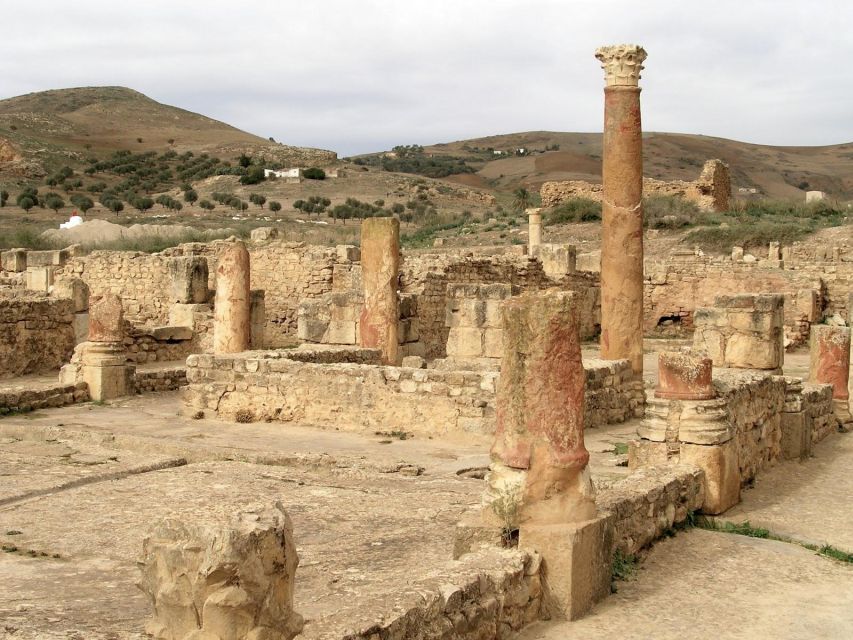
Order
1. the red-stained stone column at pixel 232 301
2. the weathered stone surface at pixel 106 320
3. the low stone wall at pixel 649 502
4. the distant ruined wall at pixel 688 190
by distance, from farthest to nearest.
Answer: the distant ruined wall at pixel 688 190 < the red-stained stone column at pixel 232 301 < the weathered stone surface at pixel 106 320 < the low stone wall at pixel 649 502

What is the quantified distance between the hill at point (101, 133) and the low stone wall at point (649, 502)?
170 feet

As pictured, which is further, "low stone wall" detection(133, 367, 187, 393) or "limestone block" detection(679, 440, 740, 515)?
"low stone wall" detection(133, 367, 187, 393)

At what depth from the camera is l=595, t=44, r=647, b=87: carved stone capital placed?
1277 centimetres

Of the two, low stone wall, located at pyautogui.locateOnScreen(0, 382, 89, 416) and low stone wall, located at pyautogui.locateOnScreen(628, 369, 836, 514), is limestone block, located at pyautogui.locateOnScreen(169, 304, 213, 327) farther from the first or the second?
low stone wall, located at pyautogui.locateOnScreen(628, 369, 836, 514)

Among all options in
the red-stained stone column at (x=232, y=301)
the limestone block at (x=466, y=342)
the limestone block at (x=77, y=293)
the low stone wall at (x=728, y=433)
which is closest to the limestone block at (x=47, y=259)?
the limestone block at (x=77, y=293)

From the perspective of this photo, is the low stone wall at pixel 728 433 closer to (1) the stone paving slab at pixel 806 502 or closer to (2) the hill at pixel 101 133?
(1) the stone paving slab at pixel 806 502

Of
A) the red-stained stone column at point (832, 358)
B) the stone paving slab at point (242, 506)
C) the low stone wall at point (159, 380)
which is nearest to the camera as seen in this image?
the stone paving slab at point (242, 506)

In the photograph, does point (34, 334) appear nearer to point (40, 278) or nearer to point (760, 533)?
point (40, 278)

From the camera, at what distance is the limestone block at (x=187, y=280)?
19391mm

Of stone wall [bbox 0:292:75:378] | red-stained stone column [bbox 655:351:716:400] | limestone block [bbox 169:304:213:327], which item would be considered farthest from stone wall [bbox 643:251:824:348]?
red-stained stone column [bbox 655:351:716:400]

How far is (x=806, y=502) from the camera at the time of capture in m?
8.46

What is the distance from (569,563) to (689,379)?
2999 millimetres

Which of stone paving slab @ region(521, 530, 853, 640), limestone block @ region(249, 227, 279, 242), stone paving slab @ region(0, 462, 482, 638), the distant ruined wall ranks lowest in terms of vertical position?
stone paving slab @ region(521, 530, 853, 640)

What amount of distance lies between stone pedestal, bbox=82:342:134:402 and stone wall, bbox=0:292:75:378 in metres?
2.62
